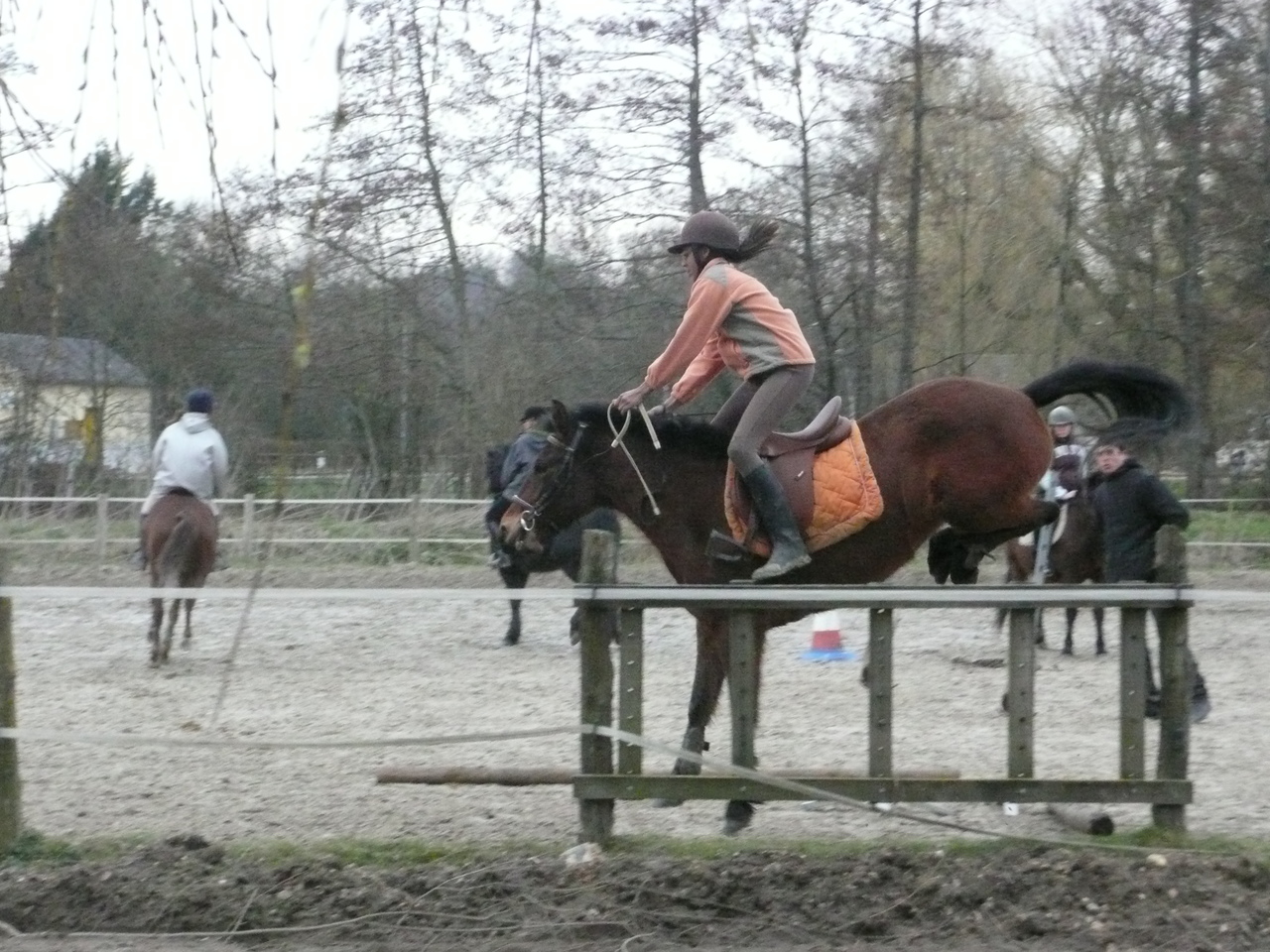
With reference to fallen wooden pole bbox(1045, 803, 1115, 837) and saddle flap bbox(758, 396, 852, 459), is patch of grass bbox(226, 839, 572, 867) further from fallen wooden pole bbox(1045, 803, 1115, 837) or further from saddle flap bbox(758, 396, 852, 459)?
fallen wooden pole bbox(1045, 803, 1115, 837)

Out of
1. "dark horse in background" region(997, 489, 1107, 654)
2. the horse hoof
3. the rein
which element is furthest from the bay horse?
the horse hoof

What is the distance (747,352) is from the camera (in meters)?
6.11

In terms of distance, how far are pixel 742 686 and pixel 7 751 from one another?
270 cm

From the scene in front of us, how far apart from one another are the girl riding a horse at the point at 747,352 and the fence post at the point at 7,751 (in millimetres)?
2556

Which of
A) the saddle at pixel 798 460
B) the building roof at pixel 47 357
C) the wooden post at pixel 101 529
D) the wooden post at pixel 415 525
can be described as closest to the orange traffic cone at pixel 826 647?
the saddle at pixel 798 460

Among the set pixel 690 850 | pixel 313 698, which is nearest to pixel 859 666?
pixel 313 698

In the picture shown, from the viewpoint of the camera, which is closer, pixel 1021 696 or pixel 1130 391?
pixel 1021 696

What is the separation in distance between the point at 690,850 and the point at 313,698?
4478 mm

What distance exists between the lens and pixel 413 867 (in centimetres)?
519

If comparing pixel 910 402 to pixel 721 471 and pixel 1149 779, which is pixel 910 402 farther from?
pixel 1149 779

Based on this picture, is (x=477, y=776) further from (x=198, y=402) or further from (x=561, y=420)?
(x=198, y=402)

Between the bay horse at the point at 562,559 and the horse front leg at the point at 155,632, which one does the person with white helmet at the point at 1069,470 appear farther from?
the horse front leg at the point at 155,632

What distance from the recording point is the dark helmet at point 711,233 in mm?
6086

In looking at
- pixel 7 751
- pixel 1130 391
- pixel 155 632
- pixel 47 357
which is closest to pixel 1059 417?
pixel 1130 391
